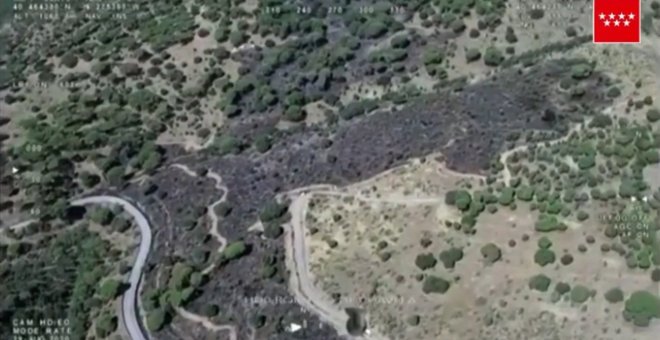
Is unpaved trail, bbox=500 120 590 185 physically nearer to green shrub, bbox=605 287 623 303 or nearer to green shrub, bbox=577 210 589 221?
green shrub, bbox=577 210 589 221

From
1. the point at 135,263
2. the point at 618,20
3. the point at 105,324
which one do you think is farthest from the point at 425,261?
the point at 618,20

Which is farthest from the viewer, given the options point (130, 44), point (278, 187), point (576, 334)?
point (130, 44)

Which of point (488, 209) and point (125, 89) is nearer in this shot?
point (488, 209)

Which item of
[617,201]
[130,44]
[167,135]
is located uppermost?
[130,44]

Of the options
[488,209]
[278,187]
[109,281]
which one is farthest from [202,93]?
[488,209]

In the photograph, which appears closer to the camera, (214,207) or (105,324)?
(105,324)

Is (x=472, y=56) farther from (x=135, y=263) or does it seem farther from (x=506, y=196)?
(x=135, y=263)

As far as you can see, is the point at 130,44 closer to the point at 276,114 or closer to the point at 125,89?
the point at 125,89

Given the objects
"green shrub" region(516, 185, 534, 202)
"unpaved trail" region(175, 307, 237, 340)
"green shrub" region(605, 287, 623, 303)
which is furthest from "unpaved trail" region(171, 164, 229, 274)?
"green shrub" region(605, 287, 623, 303)

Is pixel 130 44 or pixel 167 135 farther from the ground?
pixel 130 44
